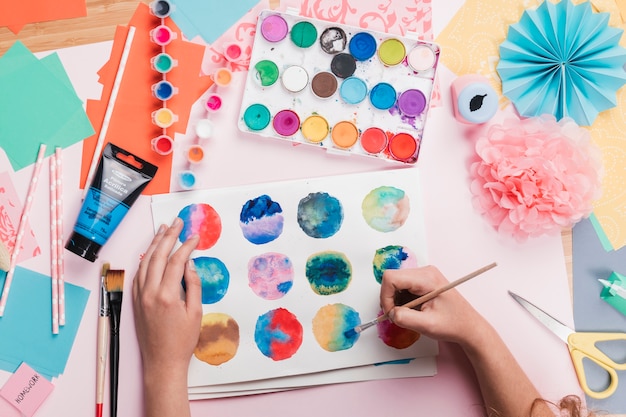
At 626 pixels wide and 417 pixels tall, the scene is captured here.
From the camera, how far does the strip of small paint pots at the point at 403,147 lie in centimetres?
101

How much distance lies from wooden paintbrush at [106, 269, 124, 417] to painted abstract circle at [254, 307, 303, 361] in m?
0.24

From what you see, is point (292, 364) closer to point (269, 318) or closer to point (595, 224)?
point (269, 318)

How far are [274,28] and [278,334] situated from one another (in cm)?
53

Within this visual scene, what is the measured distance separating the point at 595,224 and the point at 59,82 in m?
0.98

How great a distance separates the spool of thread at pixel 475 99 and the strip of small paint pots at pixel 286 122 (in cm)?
28

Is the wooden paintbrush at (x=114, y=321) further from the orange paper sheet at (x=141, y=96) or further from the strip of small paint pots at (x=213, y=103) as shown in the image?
the strip of small paint pots at (x=213, y=103)

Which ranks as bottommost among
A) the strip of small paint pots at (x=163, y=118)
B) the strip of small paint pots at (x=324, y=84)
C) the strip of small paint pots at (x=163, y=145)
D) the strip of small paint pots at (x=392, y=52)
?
the strip of small paint pots at (x=163, y=145)

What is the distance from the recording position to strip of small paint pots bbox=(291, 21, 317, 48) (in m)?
1.01

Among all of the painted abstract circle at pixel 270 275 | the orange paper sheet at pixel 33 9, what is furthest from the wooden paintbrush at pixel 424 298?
the orange paper sheet at pixel 33 9

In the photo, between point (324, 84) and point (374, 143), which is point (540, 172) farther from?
point (324, 84)

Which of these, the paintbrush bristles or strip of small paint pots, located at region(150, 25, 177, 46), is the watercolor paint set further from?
strip of small paint pots, located at region(150, 25, 177, 46)

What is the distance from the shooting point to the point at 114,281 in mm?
1006

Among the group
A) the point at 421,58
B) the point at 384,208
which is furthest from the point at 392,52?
the point at 384,208

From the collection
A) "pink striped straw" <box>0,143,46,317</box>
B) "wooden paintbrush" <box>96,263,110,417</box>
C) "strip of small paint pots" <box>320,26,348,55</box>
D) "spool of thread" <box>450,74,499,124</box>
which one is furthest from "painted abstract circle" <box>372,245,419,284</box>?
"pink striped straw" <box>0,143,46,317</box>
